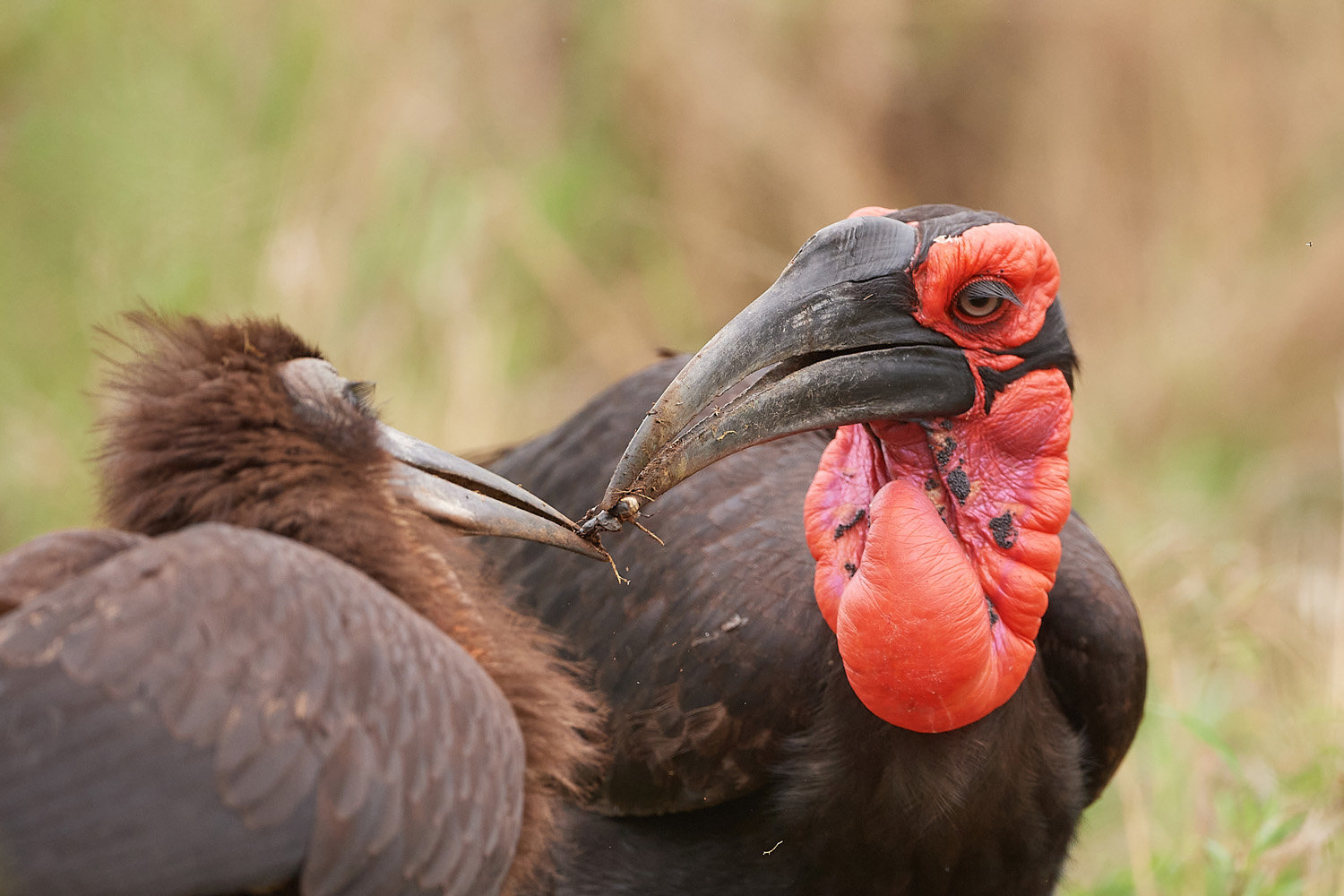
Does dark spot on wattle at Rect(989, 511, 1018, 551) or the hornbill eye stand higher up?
the hornbill eye

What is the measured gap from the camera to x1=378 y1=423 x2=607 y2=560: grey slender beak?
8.53ft

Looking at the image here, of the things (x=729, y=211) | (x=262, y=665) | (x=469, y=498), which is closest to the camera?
(x=262, y=665)

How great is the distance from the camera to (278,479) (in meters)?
2.40

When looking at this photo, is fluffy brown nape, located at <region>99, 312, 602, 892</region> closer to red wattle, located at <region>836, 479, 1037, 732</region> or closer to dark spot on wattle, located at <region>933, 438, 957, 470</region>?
red wattle, located at <region>836, 479, 1037, 732</region>

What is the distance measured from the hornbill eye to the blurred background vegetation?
6.02 feet

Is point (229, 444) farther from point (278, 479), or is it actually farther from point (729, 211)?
point (729, 211)

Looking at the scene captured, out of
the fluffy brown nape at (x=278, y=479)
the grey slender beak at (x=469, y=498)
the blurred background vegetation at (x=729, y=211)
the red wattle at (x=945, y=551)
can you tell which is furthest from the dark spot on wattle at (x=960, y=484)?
the blurred background vegetation at (x=729, y=211)

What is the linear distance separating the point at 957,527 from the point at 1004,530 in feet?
0.31

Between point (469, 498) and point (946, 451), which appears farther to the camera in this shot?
point (946, 451)

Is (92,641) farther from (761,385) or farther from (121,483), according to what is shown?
(761,385)

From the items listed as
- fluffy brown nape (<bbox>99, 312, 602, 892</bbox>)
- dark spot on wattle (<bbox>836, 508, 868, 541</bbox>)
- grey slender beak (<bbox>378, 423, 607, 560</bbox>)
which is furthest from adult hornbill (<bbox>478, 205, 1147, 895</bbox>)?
fluffy brown nape (<bbox>99, 312, 602, 892</bbox>)

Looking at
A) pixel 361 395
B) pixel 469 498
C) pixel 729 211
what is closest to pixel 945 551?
pixel 469 498

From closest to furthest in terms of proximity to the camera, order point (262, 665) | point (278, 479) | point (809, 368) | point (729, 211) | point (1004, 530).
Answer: point (262, 665), point (278, 479), point (809, 368), point (1004, 530), point (729, 211)

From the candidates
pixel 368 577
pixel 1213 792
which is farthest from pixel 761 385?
pixel 1213 792
